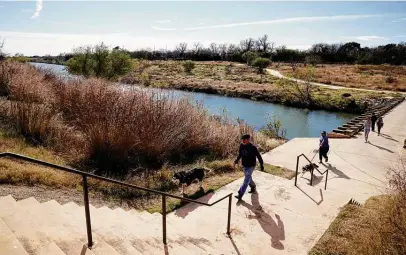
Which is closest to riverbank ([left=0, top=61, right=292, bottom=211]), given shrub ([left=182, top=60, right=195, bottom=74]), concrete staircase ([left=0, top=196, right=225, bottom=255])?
concrete staircase ([left=0, top=196, right=225, bottom=255])

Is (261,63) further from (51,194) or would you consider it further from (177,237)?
(177,237)

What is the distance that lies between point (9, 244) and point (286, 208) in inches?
252

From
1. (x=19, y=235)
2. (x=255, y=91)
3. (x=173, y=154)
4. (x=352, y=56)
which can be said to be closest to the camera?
(x=19, y=235)

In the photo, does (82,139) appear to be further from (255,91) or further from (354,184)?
(255,91)

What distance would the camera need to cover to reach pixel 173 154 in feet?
40.7

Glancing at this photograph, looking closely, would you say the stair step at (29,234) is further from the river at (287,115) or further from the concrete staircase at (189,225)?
the river at (287,115)

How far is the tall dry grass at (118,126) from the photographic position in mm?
10812

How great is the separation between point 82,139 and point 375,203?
30.9 feet

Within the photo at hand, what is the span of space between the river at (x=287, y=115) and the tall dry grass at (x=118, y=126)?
38.3 feet

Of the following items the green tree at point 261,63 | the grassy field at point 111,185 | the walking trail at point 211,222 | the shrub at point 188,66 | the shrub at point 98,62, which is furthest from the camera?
the shrub at point 188,66

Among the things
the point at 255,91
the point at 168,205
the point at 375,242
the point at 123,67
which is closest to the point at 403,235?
the point at 375,242

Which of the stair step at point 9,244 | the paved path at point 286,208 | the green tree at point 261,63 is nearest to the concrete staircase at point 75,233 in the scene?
the stair step at point 9,244

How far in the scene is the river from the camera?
27500 millimetres

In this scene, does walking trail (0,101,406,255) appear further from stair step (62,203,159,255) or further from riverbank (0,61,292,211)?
riverbank (0,61,292,211)
